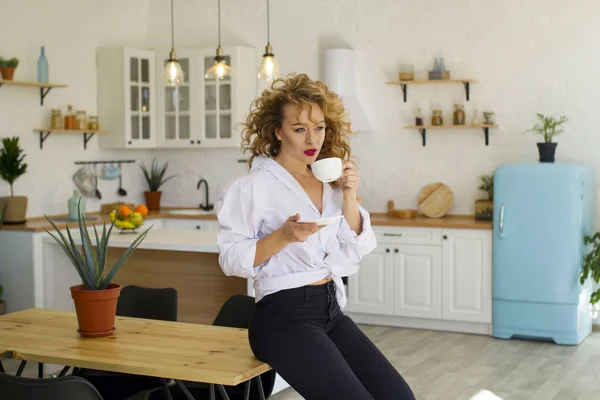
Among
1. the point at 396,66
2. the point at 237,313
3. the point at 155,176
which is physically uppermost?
the point at 396,66

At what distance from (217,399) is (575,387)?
8.42ft

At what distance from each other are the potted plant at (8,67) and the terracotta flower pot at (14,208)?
0.91 metres

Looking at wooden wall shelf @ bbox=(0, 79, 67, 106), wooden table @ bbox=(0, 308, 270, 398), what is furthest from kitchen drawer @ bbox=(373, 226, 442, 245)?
wooden table @ bbox=(0, 308, 270, 398)

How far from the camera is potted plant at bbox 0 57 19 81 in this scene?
21.0 ft

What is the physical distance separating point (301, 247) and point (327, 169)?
0.26 meters

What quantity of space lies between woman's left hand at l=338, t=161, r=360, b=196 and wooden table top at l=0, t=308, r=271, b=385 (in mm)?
632

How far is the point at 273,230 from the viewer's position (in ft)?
9.11

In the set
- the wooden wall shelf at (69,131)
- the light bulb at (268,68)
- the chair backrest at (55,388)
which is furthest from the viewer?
the wooden wall shelf at (69,131)

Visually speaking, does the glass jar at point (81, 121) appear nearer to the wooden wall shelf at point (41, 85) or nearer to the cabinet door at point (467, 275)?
the wooden wall shelf at point (41, 85)

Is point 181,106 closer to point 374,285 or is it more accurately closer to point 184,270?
point 374,285

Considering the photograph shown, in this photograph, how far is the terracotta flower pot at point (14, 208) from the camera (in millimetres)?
6326

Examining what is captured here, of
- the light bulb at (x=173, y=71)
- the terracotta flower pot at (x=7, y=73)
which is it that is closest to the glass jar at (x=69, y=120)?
the terracotta flower pot at (x=7, y=73)

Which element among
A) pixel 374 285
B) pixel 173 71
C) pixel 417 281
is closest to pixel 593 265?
pixel 417 281

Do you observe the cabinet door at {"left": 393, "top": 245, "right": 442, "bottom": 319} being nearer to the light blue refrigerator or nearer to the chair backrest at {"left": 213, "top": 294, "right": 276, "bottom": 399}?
the light blue refrigerator
